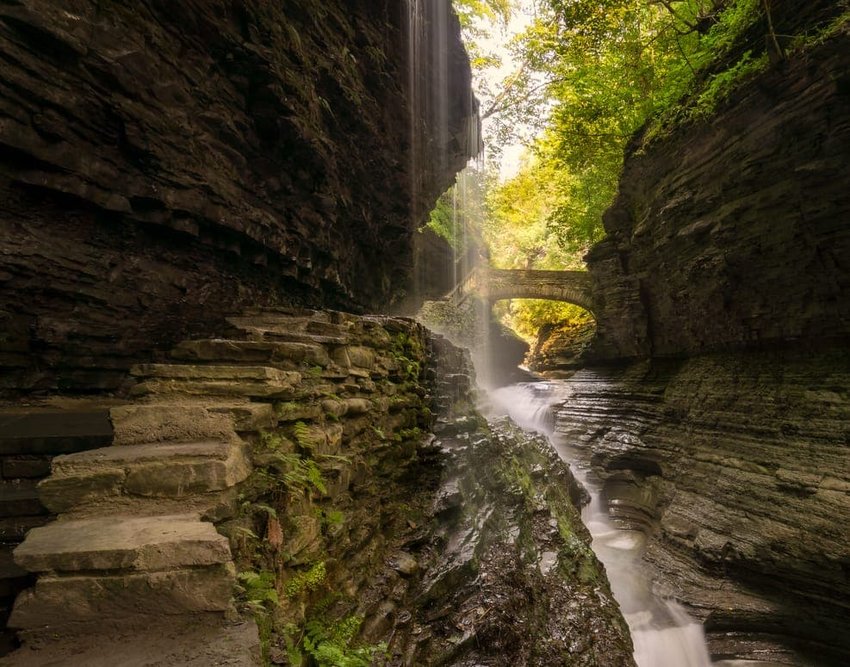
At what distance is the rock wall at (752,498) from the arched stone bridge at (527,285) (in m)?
8.94

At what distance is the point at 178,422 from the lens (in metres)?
2.54

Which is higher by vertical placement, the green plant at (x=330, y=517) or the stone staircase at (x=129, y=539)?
the stone staircase at (x=129, y=539)

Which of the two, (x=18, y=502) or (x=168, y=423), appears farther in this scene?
(x=168, y=423)

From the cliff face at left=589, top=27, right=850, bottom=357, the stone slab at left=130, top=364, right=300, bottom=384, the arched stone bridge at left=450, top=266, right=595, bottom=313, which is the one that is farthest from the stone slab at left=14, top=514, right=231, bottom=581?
the arched stone bridge at left=450, top=266, right=595, bottom=313

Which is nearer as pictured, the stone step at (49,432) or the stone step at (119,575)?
the stone step at (119,575)

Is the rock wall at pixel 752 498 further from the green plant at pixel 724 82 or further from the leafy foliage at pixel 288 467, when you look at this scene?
the leafy foliage at pixel 288 467

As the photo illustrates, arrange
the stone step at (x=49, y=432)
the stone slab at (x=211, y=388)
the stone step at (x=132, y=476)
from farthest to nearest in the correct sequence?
1. the stone slab at (x=211, y=388)
2. the stone step at (x=49, y=432)
3. the stone step at (x=132, y=476)

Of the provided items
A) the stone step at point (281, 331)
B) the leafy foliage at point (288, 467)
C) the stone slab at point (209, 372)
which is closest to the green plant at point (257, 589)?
the leafy foliage at point (288, 467)

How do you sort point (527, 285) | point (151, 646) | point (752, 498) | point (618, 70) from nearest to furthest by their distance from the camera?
1. point (151, 646)
2. point (752, 498)
3. point (618, 70)
4. point (527, 285)

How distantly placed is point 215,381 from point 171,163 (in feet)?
8.76

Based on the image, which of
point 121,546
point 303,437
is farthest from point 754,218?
point 121,546

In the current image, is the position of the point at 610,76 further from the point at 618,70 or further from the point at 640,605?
the point at 640,605

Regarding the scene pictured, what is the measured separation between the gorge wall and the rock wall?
24 mm

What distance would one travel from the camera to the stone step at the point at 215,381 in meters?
2.96
